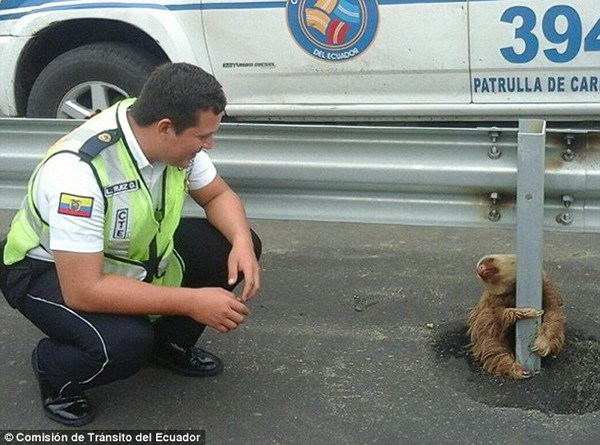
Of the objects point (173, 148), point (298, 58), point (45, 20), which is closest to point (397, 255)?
point (298, 58)

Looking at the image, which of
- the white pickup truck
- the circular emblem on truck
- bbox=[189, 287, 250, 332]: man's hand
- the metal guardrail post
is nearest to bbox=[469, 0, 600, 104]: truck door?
the white pickup truck

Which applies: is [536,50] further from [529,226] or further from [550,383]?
[550,383]

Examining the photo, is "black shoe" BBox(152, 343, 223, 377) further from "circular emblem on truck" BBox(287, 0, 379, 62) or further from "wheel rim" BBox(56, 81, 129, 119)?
"wheel rim" BBox(56, 81, 129, 119)

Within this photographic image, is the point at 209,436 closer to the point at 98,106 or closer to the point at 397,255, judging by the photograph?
the point at 397,255

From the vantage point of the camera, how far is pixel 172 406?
3.03 m

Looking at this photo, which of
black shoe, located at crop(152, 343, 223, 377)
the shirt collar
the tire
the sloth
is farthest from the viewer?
the tire

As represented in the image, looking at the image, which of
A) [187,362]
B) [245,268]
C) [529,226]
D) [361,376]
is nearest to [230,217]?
[245,268]

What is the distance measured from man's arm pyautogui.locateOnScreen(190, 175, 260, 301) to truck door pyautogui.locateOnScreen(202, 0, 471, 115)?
1.94m

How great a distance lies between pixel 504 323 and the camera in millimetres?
3047

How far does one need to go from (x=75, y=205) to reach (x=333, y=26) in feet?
8.30

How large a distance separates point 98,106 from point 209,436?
2.94m

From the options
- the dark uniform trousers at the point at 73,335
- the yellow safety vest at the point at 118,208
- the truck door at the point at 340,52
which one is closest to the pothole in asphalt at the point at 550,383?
the dark uniform trousers at the point at 73,335

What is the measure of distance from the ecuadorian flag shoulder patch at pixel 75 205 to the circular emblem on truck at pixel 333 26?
2.49 meters

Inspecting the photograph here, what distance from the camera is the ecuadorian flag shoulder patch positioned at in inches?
99.6
